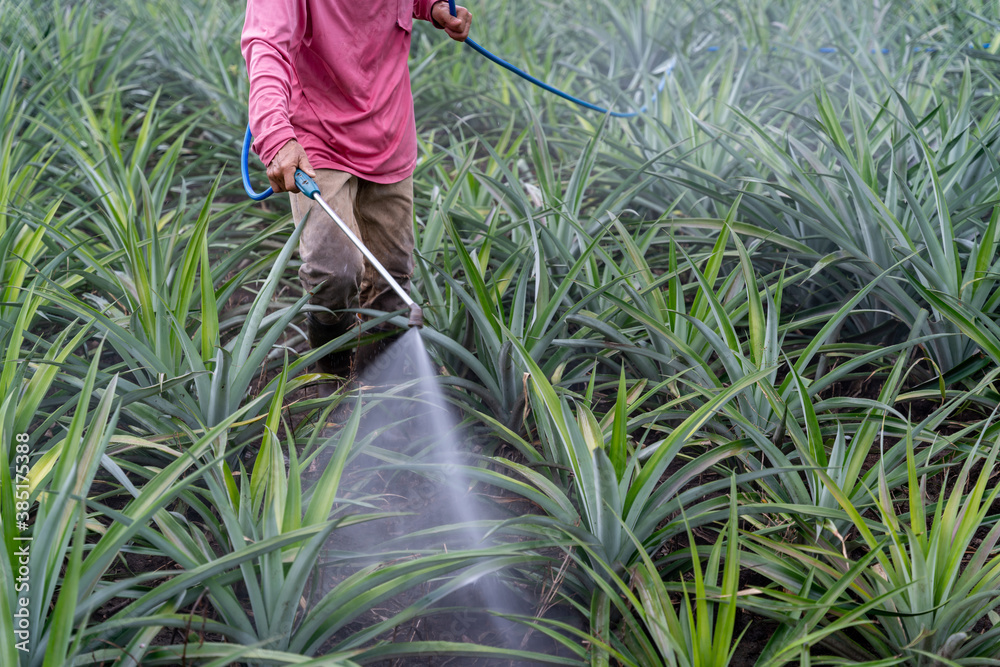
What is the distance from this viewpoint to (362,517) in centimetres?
124

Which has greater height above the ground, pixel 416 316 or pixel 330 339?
pixel 416 316

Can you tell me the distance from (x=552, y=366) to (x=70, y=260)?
1.47 meters

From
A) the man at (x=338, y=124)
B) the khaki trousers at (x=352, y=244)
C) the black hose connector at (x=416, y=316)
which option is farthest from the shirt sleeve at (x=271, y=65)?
the black hose connector at (x=416, y=316)

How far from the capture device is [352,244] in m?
1.97

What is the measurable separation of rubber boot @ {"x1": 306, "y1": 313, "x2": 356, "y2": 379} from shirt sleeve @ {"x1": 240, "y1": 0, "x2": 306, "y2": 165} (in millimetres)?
524

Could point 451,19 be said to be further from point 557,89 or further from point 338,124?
point 557,89

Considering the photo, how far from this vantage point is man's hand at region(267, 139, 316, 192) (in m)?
1.65

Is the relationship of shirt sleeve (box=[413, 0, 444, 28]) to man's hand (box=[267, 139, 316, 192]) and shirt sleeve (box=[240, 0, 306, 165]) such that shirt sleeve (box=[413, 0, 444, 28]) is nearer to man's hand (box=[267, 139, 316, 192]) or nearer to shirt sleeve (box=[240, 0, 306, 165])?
shirt sleeve (box=[240, 0, 306, 165])

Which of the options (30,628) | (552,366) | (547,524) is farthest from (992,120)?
(30,628)

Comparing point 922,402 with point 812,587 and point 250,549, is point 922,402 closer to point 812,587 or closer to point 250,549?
point 812,587

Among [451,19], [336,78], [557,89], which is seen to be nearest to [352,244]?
[336,78]

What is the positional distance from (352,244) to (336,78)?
413mm

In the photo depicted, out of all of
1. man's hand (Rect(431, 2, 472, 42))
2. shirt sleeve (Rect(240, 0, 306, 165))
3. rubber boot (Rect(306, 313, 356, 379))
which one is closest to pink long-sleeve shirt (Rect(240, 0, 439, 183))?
shirt sleeve (Rect(240, 0, 306, 165))

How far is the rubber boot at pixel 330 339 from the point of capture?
209cm
